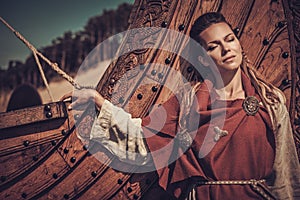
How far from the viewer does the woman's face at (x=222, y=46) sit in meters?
1.44

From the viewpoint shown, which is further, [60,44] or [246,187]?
[60,44]

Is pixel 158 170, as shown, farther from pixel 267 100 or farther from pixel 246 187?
pixel 267 100

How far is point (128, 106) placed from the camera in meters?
1.52

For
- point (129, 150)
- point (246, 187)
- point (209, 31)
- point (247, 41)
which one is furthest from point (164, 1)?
point (246, 187)

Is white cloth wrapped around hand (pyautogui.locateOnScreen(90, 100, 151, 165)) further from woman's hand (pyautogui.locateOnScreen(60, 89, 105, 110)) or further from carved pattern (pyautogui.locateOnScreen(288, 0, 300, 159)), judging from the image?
carved pattern (pyautogui.locateOnScreen(288, 0, 300, 159))

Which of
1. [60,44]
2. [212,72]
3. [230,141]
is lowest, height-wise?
[230,141]

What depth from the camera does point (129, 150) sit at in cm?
148

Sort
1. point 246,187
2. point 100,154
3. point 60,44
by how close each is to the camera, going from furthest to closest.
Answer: point 60,44, point 100,154, point 246,187

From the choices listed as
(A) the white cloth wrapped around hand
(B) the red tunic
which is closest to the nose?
(B) the red tunic

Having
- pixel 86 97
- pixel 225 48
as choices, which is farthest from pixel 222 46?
pixel 86 97

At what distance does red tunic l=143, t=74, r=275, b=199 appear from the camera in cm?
141

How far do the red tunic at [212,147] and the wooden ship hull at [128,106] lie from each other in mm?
84

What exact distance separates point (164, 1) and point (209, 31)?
239mm

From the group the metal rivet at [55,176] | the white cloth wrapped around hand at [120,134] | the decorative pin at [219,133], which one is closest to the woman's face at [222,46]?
the decorative pin at [219,133]
